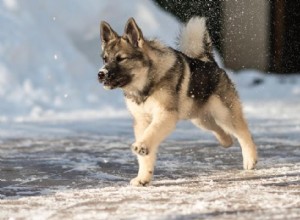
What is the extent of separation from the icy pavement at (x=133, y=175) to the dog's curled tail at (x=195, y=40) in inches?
39.9

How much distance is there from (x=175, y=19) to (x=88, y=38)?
3413 millimetres

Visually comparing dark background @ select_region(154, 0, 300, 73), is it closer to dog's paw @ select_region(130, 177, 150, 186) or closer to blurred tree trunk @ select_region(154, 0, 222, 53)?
blurred tree trunk @ select_region(154, 0, 222, 53)

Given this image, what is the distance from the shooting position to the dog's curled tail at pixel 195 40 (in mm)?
7086

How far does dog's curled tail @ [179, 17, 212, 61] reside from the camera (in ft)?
23.2

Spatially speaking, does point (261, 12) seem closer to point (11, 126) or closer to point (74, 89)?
point (74, 89)

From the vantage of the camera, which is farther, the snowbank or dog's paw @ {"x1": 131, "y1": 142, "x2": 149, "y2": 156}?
the snowbank

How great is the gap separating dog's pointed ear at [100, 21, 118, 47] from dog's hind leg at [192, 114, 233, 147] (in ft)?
3.98

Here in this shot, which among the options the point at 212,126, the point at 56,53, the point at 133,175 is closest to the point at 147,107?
the point at 133,175

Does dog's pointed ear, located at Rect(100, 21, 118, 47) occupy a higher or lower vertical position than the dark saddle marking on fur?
higher

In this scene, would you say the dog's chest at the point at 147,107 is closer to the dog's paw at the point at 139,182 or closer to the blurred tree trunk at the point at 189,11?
the dog's paw at the point at 139,182

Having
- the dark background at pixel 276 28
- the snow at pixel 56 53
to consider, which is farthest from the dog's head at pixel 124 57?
the dark background at pixel 276 28

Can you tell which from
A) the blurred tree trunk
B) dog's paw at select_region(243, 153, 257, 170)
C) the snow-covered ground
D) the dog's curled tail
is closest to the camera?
the snow-covered ground

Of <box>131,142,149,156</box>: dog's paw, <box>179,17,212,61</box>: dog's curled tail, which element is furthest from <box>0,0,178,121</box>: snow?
<box>131,142,149,156</box>: dog's paw

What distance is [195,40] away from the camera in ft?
23.4
